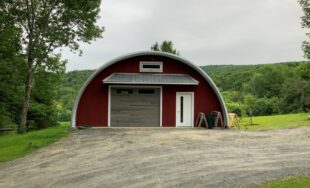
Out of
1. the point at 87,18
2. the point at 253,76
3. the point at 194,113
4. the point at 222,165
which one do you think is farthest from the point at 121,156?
the point at 253,76

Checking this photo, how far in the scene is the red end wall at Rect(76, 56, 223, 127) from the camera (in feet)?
77.9

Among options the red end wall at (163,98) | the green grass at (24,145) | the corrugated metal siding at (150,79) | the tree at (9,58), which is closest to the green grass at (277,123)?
the red end wall at (163,98)

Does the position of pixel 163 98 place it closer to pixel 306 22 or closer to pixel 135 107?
pixel 135 107

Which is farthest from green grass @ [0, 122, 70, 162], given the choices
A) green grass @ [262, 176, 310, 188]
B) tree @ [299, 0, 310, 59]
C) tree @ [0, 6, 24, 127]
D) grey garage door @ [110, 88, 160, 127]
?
tree @ [299, 0, 310, 59]

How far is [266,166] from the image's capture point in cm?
1085

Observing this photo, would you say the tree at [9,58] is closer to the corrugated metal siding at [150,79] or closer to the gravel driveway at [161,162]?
the corrugated metal siding at [150,79]

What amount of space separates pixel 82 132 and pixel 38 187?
1113 cm

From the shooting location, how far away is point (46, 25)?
1045 inches

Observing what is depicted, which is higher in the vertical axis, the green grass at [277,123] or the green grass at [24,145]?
the green grass at [277,123]

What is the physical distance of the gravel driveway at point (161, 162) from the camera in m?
9.81

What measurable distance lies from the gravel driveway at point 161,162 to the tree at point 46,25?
977 centimetres

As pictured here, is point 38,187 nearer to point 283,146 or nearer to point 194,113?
point 283,146

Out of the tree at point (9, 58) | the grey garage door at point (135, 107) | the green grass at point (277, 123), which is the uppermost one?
the tree at point (9, 58)

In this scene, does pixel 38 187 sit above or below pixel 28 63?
below
